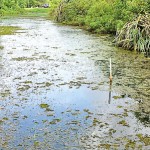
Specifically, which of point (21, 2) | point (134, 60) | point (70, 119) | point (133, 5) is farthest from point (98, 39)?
point (21, 2)

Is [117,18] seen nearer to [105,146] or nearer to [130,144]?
[130,144]

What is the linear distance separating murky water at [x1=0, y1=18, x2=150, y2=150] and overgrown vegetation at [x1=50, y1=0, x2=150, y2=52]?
4.86 feet

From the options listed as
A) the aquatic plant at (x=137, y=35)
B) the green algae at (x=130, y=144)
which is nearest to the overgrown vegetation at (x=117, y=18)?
the aquatic plant at (x=137, y=35)

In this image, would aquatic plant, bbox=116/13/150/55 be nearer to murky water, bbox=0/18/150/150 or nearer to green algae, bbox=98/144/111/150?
murky water, bbox=0/18/150/150

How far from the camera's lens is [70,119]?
9297 millimetres

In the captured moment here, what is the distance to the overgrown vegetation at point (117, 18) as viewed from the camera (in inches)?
787

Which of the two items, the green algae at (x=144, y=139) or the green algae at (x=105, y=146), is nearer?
the green algae at (x=105, y=146)

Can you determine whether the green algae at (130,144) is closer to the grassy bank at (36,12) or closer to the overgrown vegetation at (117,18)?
the overgrown vegetation at (117,18)

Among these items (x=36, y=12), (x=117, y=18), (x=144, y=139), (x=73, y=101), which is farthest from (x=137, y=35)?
(x=36, y=12)

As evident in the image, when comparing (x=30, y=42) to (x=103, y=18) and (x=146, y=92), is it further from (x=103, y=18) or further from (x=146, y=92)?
(x=146, y=92)

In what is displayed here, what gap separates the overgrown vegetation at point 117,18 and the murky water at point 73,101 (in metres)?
1.48

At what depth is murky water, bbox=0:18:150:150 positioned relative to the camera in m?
8.09

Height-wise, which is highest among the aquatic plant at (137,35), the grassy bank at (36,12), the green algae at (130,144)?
the aquatic plant at (137,35)

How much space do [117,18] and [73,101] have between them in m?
16.8
